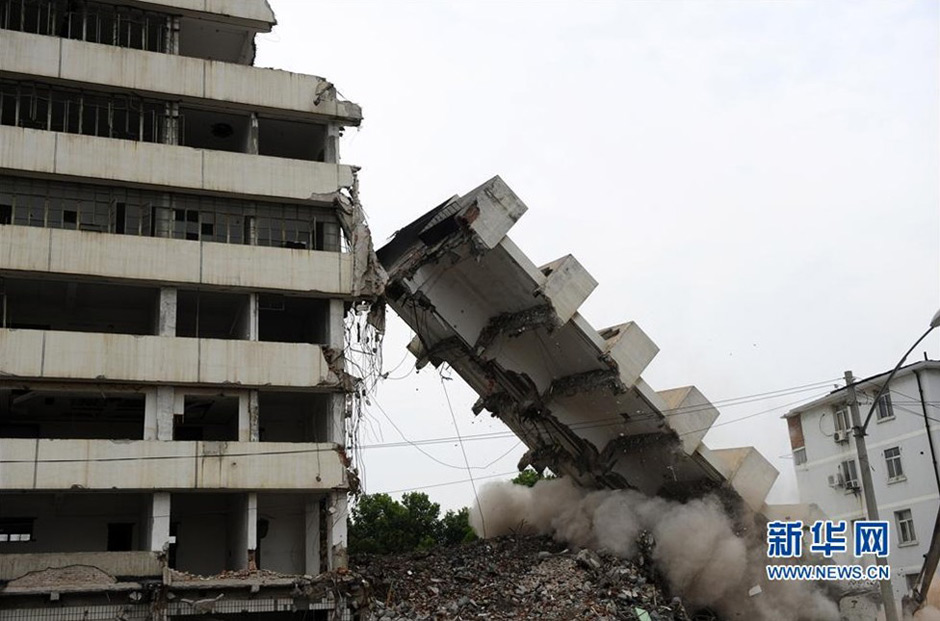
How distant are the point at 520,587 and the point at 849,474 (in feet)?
66.9

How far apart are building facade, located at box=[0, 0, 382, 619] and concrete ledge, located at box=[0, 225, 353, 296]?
→ 0.14 feet

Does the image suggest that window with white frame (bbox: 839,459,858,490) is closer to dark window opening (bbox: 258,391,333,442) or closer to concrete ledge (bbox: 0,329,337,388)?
dark window opening (bbox: 258,391,333,442)

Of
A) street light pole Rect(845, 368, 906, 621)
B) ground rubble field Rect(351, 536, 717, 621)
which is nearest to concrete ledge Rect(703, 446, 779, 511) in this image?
ground rubble field Rect(351, 536, 717, 621)

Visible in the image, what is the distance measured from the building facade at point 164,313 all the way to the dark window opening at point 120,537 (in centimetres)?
5

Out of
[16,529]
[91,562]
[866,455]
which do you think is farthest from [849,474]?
[16,529]

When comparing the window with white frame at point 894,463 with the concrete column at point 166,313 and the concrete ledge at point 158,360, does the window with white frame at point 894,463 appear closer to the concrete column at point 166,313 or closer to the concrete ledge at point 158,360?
the concrete ledge at point 158,360

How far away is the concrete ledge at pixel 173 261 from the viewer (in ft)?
69.2

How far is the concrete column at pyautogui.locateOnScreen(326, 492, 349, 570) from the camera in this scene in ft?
70.8

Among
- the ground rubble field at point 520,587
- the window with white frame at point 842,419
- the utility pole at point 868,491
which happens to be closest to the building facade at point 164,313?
the ground rubble field at point 520,587

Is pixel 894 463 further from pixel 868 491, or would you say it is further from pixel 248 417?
pixel 248 417

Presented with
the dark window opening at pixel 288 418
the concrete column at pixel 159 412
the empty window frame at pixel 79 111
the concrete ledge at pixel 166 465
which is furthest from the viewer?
the dark window opening at pixel 288 418

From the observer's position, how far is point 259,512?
23.8 metres

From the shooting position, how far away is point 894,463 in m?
34.3

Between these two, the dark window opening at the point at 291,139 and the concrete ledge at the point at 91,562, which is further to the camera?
the dark window opening at the point at 291,139
